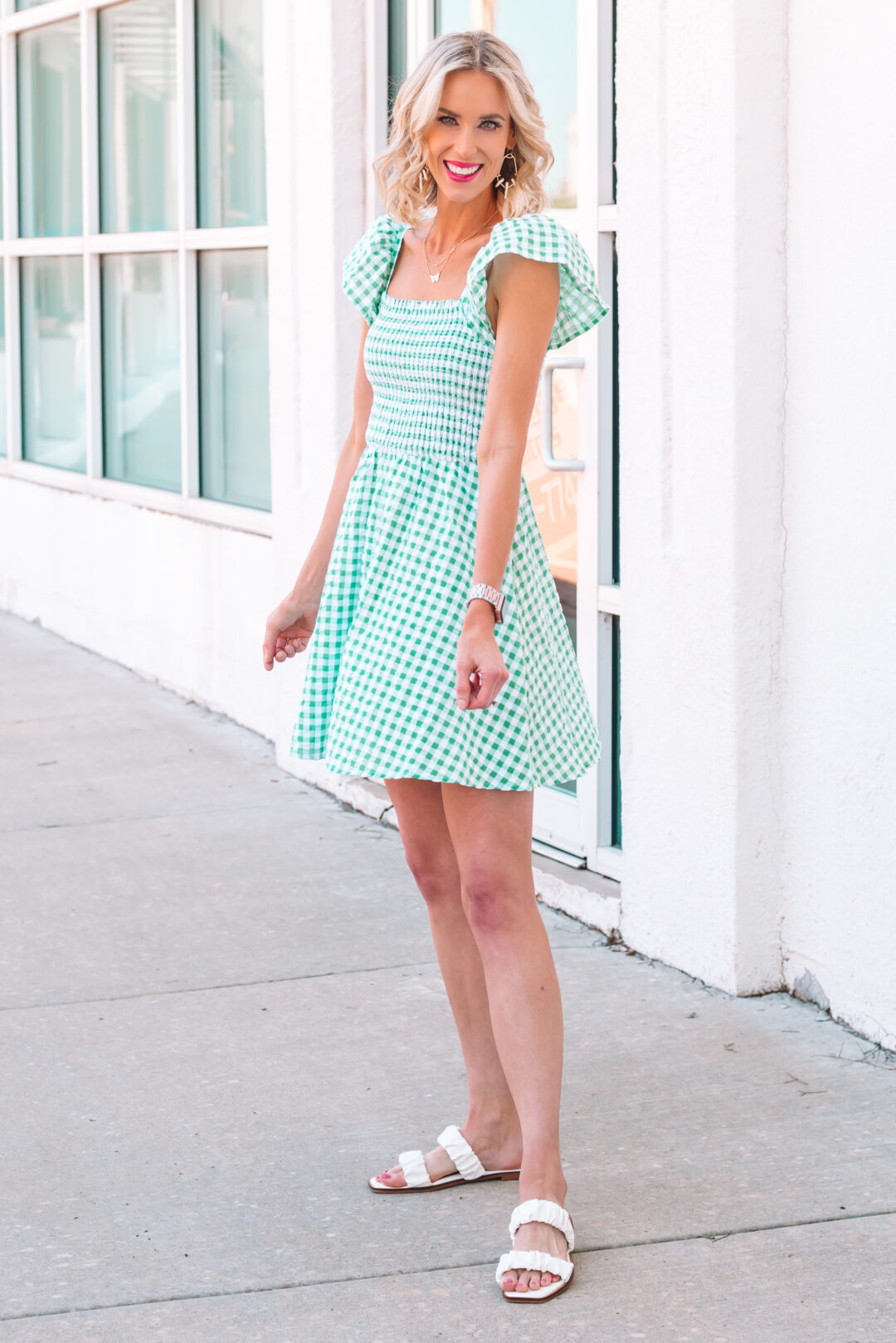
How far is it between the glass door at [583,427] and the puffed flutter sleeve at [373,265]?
156 centimetres

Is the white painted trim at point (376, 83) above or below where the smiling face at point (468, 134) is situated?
above

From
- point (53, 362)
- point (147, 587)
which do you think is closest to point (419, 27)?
point (147, 587)

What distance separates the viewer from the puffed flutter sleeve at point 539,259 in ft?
9.53

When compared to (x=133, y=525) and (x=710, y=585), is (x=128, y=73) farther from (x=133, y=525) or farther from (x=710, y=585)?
(x=710, y=585)

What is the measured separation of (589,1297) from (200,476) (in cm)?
544

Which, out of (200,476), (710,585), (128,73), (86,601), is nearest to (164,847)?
(710,585)

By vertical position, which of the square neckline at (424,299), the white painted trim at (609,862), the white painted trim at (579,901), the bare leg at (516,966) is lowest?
the white painted trim at (579,901)

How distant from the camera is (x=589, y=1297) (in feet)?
9.61

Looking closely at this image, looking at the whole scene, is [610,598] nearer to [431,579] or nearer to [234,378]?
[431,579]

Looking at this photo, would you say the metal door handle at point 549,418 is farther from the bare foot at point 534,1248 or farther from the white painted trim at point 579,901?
the bare foot at point 534,1248

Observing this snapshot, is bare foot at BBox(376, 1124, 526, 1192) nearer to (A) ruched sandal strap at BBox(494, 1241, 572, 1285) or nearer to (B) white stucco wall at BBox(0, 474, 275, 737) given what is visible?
(A) ruched sandal strap at BBox(494, 1241, 572, 1285)

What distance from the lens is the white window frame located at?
7711 millimetres

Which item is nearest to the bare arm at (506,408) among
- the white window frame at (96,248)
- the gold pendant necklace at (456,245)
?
the gold pendant necklace at (456,245)

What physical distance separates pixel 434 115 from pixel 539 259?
30 cm
